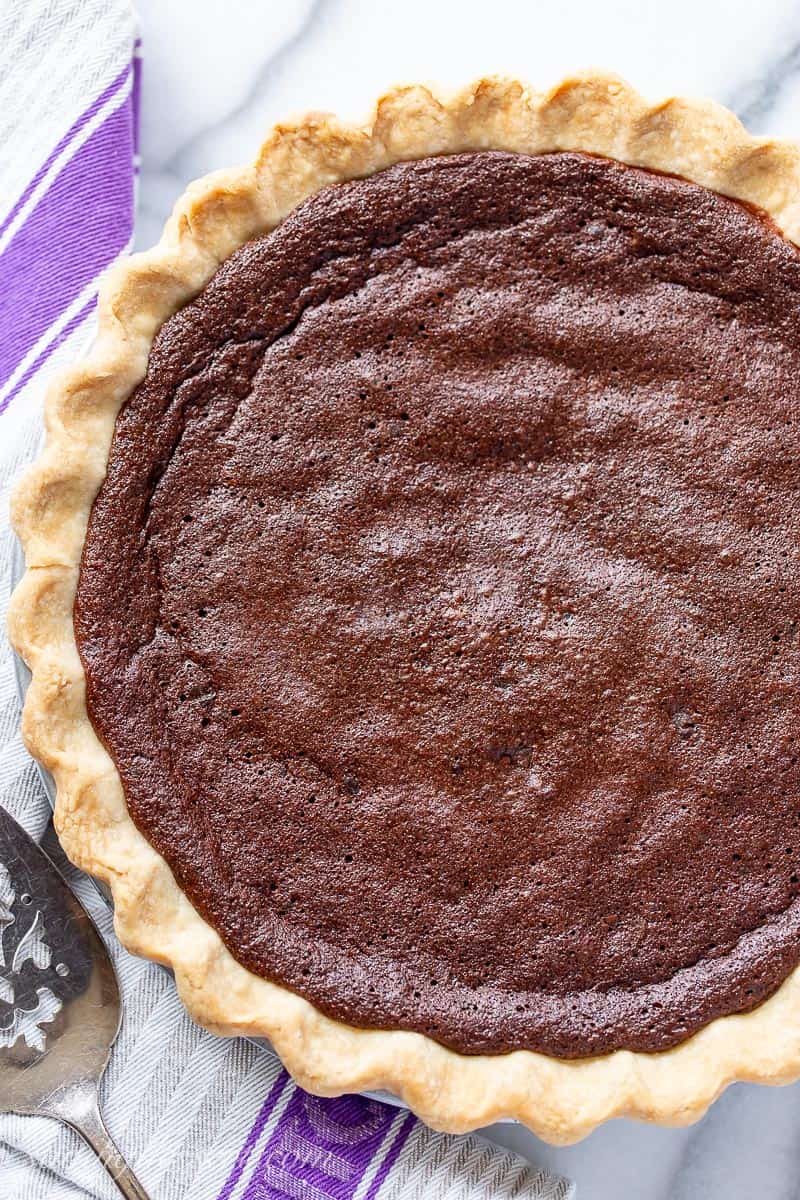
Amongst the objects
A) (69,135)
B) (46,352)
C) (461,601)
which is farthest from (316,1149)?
(69,135)

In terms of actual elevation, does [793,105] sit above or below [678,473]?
above

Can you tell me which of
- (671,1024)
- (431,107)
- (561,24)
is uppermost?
(561,24)

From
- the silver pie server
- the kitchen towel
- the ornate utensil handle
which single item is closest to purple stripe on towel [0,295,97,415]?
the kitchen towel

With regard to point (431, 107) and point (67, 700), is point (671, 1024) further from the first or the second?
point (431, 107)

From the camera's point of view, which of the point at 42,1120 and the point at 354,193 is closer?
the point at 354,193

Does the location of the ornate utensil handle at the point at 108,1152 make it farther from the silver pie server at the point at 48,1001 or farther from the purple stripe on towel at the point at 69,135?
the purple stripe on towel at the point at 69,135

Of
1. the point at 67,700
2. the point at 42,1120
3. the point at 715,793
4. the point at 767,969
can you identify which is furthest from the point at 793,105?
the point at 42,1120

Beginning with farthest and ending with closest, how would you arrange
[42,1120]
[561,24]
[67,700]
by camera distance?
[561,24] → [42,1120] → [67,700]
